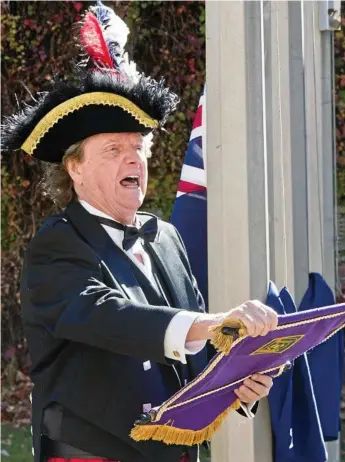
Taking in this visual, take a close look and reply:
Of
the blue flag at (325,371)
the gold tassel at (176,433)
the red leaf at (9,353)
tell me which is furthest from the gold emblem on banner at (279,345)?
the red leaf at (9,353)

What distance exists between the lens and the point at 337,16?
4.19 meters

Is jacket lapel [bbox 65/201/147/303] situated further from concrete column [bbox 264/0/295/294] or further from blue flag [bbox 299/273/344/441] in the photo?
blue flag [bbox 299/273/344/441]

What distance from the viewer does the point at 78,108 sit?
2.76m

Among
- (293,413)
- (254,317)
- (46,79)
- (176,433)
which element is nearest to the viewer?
(254,317)

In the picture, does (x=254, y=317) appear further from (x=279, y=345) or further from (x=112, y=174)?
(x=112, y=174)

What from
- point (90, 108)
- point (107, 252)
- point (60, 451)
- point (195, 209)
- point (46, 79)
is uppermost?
point (46, 79)

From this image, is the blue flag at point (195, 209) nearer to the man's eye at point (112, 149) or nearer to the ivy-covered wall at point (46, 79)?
the man's eye at point (112, 149)

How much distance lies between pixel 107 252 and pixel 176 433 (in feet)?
1.68

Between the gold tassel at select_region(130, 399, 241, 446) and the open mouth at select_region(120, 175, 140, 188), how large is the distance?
0.65m

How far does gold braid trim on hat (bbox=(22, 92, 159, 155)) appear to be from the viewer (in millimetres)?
2762

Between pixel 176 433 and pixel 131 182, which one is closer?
pixel 176 433

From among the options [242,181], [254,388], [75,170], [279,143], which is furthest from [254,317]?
[279,143]

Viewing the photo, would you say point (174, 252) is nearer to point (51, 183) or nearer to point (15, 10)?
point (51, 183)

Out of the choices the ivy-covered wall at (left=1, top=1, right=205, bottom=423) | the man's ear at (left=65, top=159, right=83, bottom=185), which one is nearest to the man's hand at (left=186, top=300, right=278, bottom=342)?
the man's ear at (left=65, top=159, right=83, bottom=185)
